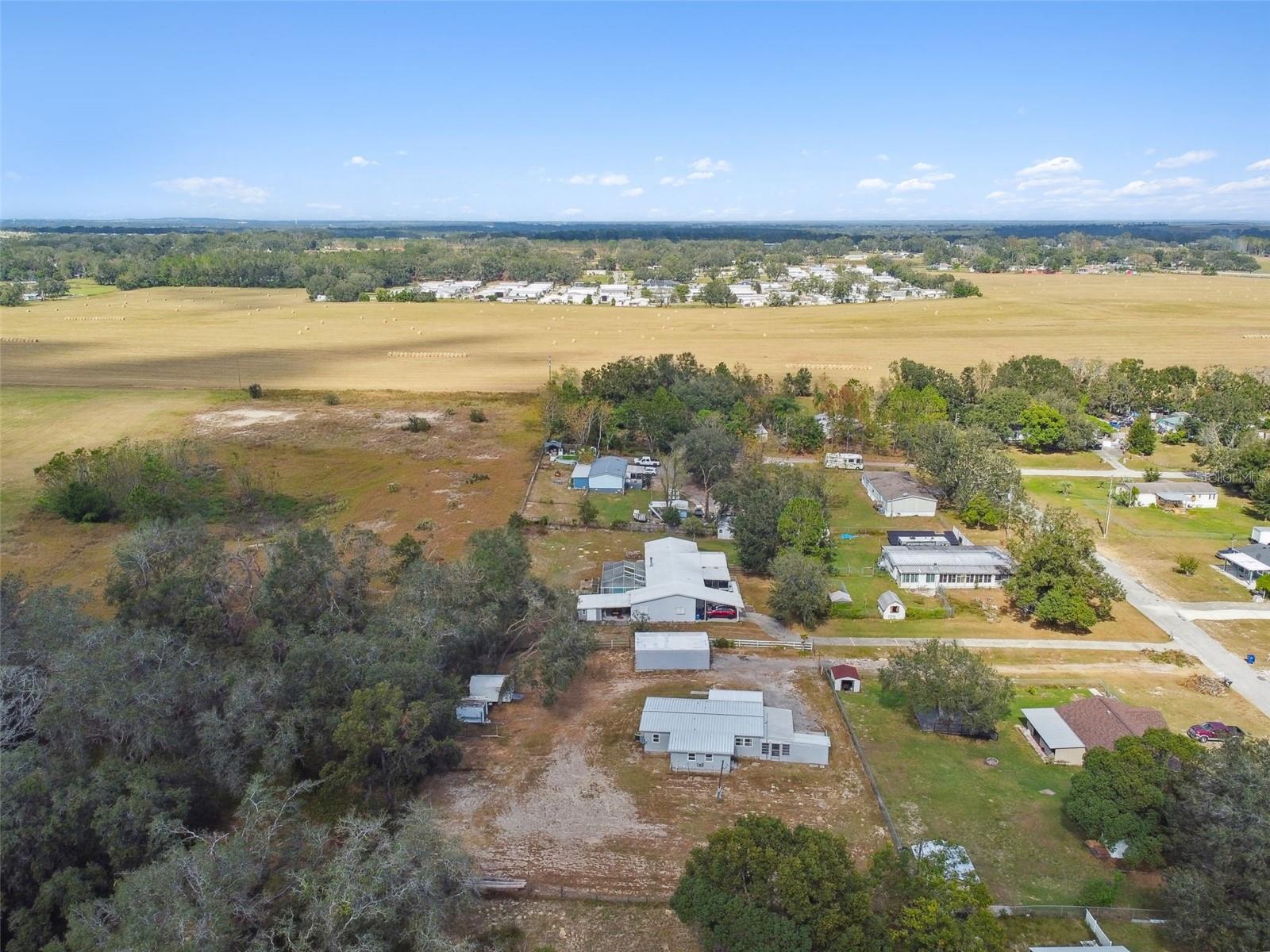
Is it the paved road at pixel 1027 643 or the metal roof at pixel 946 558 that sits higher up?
the metal roof at pixel 946 558

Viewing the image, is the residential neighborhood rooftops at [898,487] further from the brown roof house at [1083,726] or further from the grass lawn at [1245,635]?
the brown roof house at [1083,726]

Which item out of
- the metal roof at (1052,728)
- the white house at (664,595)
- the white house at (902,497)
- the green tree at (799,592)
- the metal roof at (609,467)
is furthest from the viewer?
the metal roof at (609,467)

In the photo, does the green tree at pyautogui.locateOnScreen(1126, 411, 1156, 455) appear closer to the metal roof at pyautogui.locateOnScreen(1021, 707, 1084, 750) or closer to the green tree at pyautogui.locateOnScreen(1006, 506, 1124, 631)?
the green tree at pyautogui.locateOnScreen(1006, 506, 1124, 631)

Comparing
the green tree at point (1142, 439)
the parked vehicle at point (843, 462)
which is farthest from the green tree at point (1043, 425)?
the parked vehicle at point (843, 462)

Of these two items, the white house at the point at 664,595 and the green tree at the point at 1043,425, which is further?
the green tree at the point at 1043,425

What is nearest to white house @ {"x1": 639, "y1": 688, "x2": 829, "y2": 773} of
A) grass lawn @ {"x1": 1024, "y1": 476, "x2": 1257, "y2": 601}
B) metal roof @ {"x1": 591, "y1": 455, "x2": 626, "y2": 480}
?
grass lawn @ {"x1": 1024, "y1": 476, "x2": 1257, "y2": 601}

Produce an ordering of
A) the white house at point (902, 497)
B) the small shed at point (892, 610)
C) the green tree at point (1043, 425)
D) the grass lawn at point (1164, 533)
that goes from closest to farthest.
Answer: the small shed at point (892, 610) < the grass lawn at point (1164, 533) < the white house at point (902, 497) < the green tree at point (1043, 425)

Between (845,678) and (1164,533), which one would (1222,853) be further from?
(1164,533)
